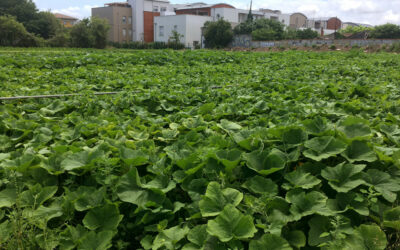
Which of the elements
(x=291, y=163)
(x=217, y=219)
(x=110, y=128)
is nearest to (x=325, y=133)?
(x=291, y=163)

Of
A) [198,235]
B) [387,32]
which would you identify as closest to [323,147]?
[198,235]

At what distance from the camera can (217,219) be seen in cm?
160

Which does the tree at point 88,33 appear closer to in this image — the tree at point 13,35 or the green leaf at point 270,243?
the tree at point 13,35

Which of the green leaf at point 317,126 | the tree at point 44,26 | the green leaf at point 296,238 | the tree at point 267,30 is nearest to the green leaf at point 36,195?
the green leaf at point 296,238

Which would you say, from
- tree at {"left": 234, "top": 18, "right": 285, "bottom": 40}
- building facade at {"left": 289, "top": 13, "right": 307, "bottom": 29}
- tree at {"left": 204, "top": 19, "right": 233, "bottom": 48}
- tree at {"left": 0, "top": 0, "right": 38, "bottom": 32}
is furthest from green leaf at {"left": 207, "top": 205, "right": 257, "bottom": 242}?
building facade at {"left": 289, "top": 13, "right": 307, "bottom": 29}

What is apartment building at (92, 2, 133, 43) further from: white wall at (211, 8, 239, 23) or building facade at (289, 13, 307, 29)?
building facade at (289, 13, 307, 29)

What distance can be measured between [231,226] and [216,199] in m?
0.20

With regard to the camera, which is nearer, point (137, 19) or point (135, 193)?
point (135, 193)

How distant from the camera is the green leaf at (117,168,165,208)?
71.1 inches

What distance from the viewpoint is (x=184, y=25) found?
159 feet

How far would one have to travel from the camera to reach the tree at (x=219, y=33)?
139 feet

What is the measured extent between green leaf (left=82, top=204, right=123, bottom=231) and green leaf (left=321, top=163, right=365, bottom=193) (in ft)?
4.18

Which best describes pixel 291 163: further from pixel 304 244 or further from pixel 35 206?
pixel 35 206

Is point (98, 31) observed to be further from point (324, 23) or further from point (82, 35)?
point (324, 23)
